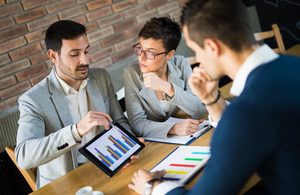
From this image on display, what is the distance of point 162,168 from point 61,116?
67 cm

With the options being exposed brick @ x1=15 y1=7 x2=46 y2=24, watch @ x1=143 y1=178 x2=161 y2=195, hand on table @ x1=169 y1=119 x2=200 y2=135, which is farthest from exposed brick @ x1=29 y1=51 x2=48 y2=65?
watch @ x1=143 y1=178 x2=161 y2=195

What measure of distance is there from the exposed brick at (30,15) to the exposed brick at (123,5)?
628 mm

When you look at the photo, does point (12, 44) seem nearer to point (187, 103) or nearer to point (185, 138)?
point (187, 103)

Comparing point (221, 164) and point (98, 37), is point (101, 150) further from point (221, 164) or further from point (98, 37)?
point (98, 37)

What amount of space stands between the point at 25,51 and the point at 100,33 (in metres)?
0.64

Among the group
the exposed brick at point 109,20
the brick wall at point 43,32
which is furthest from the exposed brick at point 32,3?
the exposed brick at point 109,20

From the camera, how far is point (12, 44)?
252 cm

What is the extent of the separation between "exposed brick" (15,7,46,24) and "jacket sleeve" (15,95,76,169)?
1127mm

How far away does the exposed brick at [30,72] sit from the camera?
101 inches

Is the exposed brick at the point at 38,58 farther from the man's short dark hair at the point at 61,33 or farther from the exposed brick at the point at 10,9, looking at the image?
the man's short dark hair at the point at 61,33

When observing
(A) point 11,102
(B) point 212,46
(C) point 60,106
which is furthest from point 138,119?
(A) point 11,102

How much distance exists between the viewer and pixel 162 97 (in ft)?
6.50

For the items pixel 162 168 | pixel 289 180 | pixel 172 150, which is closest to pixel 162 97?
pixel 172 150

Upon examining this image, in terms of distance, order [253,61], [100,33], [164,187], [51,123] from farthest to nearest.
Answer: [100,33] < [51,123] < [164,187] < [253,61]
